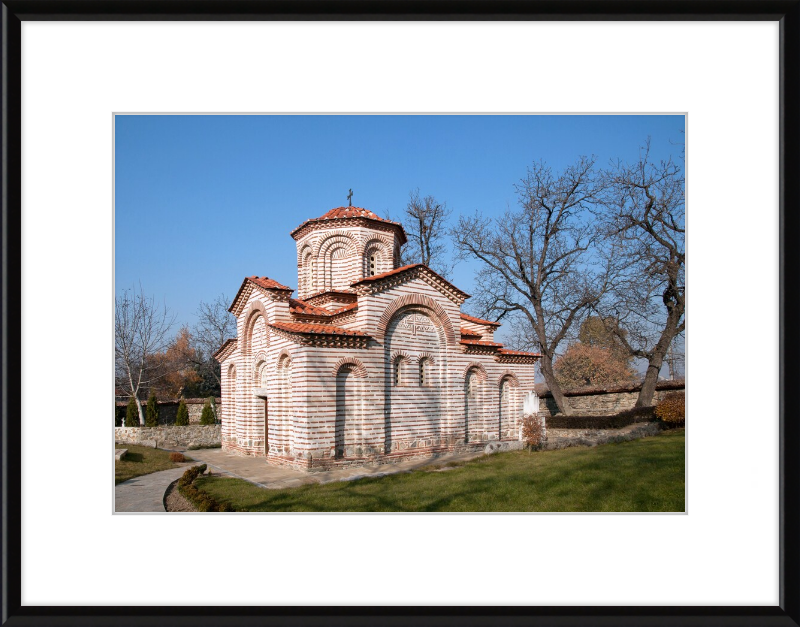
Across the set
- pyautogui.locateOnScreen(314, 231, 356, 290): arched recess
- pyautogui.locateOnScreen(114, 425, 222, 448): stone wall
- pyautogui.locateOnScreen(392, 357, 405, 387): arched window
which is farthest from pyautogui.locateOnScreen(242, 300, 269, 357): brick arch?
pyautogui.locateOnScreen(114, 425, 222, 448): stone wall

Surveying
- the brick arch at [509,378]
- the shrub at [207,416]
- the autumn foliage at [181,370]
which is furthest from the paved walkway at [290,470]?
the autumn foliage at [181,370]

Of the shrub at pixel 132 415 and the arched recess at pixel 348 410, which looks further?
the shrub at pixel 132 415

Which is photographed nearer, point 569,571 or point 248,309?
point 569,571

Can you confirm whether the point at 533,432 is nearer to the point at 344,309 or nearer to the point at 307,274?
the point at 344,309

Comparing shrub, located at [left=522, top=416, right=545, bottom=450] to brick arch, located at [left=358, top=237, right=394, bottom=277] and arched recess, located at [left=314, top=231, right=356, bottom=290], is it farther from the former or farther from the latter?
arched recess, located at [left=314, top=231, right=356, bottom=290]

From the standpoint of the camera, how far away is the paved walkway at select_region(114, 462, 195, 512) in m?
5.70

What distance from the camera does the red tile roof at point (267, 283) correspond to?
11.9 m

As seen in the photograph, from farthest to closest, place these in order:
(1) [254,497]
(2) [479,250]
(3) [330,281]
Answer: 1. (2) [479,250]
2. (3) [330,281]
3. (1) [254,497]

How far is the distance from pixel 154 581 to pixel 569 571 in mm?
3635

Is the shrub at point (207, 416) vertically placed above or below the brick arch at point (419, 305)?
below

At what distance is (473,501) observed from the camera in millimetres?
7238

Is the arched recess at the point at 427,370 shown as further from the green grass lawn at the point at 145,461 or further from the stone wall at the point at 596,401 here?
the green grass lawn at the point at 145,461
